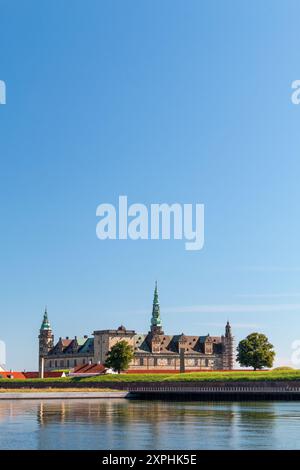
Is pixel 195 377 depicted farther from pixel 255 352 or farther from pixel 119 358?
pixel 119 358

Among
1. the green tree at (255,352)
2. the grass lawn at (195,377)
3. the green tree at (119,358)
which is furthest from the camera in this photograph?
the green tree at (119,358)

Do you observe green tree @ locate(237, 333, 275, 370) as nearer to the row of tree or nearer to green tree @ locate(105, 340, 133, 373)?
the row of tree

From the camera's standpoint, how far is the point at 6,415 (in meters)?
73.9

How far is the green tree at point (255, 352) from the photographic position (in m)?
152

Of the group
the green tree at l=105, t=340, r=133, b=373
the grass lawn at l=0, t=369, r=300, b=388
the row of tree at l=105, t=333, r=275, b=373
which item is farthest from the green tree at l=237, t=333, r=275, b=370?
the green tree at l=105, t=340, r=133, b=373

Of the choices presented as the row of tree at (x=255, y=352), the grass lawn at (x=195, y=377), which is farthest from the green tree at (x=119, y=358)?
the row of tree at (x=255, y=352)

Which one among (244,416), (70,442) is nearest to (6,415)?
(244,416)

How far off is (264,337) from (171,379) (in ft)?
76.0

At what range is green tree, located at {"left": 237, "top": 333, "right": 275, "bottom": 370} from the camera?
15200cm

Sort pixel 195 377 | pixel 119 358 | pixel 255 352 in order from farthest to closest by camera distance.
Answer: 1. pixel 119 358
2. pixel 255 352
3. pixel 195 377

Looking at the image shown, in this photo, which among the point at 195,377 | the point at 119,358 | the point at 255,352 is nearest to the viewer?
the point at 195,377

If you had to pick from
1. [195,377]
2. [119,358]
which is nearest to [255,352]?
[195,377]

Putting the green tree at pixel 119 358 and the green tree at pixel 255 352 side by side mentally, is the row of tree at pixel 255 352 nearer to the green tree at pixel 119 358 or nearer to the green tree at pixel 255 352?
the green tree at pixel 255 352

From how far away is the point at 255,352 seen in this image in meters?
152
